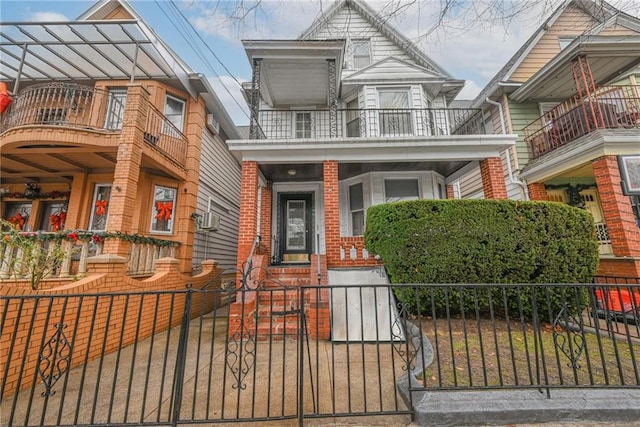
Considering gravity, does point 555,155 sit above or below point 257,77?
below

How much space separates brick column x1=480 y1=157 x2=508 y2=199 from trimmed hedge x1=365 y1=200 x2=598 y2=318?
5.69 feet

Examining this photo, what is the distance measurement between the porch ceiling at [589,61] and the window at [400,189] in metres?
4.78

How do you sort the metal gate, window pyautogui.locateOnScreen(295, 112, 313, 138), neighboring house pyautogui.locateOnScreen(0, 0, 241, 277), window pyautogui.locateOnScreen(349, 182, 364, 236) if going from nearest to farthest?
the metal gate
neighboring house pyautogui.locateOnScreen(0, 0, 241, 277)
window pyautogui.locateOnScreen(349, 182, 364, 236)
window pyautogui.locateOnScreen(295, 112, 313, 138)

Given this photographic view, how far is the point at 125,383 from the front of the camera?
3.25 metres

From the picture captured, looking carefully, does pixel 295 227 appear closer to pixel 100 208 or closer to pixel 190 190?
pixel 190 190

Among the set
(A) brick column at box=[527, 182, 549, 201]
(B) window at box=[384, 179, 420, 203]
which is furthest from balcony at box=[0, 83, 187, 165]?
(A) brick column at box=[527, 182, 549, 201]

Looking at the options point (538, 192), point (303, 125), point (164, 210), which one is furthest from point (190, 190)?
point (538, 192)

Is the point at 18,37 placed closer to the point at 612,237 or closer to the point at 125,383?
the point at 125,383

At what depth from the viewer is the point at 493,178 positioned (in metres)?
6.72

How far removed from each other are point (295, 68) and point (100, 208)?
7018 mm

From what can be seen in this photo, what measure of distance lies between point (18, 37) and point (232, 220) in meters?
7.63

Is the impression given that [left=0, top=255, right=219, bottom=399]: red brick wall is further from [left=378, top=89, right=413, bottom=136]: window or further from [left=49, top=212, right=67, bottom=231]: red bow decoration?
[left=378, top=89, right=413, bottom=136]: window

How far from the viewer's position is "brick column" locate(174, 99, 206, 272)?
7734 mm

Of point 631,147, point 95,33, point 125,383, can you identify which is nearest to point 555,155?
point 631,147
